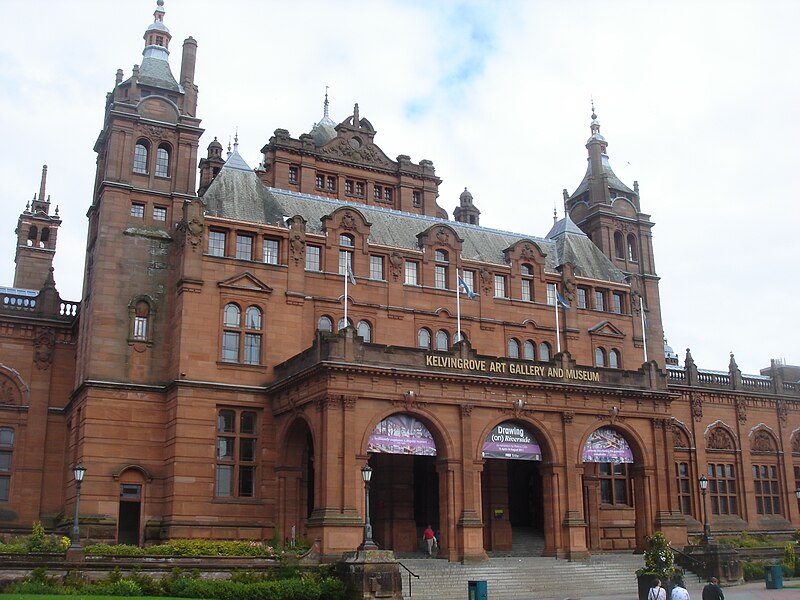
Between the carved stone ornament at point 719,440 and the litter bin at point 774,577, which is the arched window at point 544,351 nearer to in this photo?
the carved stone ornament at point 719,440

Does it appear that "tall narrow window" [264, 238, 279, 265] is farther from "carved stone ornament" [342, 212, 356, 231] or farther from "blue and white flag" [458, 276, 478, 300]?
"blue and white flag" [458, 276, 478, 300]

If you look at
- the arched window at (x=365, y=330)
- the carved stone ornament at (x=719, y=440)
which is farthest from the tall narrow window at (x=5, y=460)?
the carved stone ornament at (x=719, y=440)

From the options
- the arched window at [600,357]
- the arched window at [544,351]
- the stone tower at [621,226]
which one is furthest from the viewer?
the stone tower at [621,226]

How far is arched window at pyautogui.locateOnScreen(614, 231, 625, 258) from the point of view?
6581cm

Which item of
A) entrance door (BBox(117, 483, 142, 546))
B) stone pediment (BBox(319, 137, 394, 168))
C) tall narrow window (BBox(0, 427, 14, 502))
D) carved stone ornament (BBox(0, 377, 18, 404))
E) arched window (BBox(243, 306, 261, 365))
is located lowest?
entrance door (BBox(117, 483, 142, 546))

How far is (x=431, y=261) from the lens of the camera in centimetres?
5434

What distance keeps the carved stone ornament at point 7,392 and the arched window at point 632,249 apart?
4162cm

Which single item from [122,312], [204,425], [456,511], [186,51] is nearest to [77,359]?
[122,312]

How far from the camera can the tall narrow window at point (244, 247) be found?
49.5 metres

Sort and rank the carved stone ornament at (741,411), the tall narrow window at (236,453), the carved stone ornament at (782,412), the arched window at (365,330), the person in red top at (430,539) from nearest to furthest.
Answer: the person in red top at (430,539)
the tall narrow window at (236,453)
the arched window at (365,330)
the carved stone ornament at (741,411)
the carved stone ornament at (782,412)

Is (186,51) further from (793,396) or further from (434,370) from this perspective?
(793,396)

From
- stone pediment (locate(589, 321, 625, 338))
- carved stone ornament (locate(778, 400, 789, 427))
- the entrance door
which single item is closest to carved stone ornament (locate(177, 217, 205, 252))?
the entrance door

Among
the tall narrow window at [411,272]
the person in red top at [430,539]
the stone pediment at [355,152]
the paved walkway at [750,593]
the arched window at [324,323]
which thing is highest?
the stone pediment at [355,152]

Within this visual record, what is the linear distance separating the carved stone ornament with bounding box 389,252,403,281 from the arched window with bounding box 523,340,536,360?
9432mm
